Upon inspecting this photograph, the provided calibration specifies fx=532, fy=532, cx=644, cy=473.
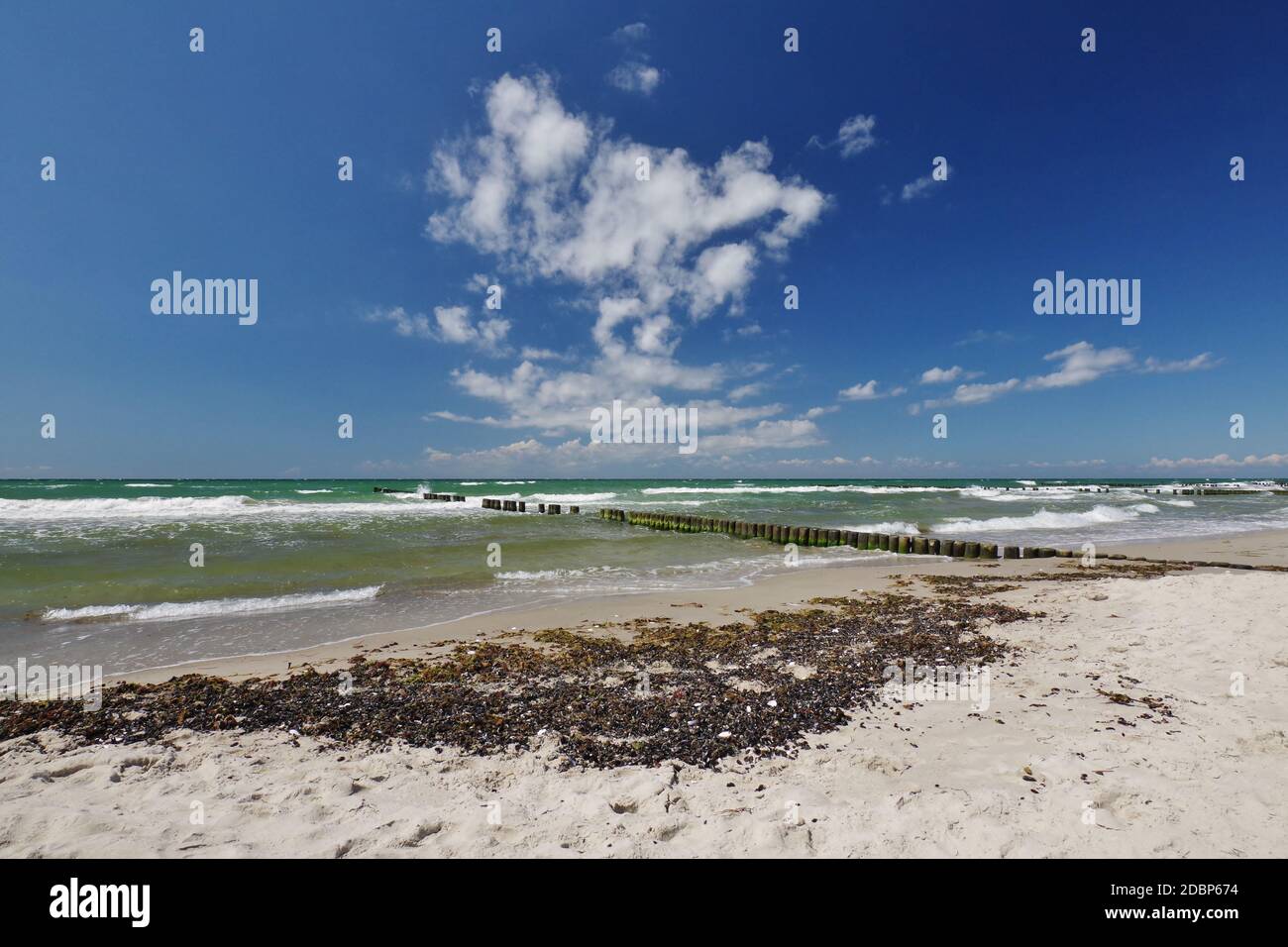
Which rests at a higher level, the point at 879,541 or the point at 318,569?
the point at 318,569

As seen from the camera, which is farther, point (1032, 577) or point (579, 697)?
point (1032, 577)

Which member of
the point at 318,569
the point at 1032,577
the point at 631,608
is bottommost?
the point at 1032,577

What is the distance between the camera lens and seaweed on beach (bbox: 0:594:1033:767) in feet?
16.0

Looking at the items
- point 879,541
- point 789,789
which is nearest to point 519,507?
point 879,541

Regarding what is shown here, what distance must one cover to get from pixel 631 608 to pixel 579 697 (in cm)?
460

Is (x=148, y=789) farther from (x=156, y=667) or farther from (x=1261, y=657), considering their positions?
(x=1261, y=657)

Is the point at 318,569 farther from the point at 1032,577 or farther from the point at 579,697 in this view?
the point at 1032,577

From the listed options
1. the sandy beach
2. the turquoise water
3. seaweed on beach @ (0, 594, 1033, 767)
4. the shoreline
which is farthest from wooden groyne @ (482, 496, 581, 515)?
the sandy beach

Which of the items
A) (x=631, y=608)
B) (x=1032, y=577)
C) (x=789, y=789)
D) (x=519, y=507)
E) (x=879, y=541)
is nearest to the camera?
(x=789, y=789)

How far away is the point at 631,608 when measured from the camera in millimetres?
→ 10367

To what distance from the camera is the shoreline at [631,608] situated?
7312 mm

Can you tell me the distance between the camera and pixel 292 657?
7.57 metres
